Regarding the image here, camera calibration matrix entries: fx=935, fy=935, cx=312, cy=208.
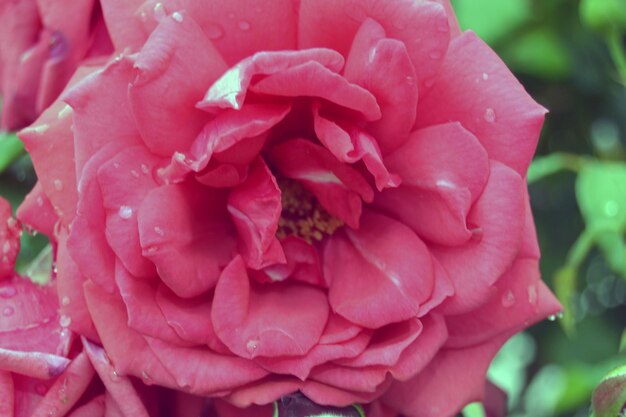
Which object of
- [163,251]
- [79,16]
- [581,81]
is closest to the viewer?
[163,251]

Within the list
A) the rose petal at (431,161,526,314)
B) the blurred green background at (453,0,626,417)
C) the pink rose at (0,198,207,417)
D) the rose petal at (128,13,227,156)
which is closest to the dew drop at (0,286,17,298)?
the pink rose at (0,198,207,417)

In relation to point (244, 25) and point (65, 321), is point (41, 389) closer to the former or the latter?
point (65, 321)

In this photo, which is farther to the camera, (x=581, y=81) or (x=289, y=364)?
(x=581, y=81)

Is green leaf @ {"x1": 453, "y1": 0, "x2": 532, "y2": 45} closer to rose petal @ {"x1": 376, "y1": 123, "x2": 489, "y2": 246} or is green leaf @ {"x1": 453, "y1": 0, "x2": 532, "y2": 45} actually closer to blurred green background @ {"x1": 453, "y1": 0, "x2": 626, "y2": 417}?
blurred green background @ {"x1": 453, "y1": 0, "x2": 626, "y2": 417}

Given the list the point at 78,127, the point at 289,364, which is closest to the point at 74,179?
the point at 78,127

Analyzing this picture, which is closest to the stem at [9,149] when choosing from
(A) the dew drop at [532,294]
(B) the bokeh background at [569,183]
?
(B) the bokeh background at [569,183]

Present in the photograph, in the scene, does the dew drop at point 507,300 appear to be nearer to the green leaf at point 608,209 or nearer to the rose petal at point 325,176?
the rose petal at point 325,176

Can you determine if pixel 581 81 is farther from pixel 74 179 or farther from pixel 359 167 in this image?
pixel 74 179
